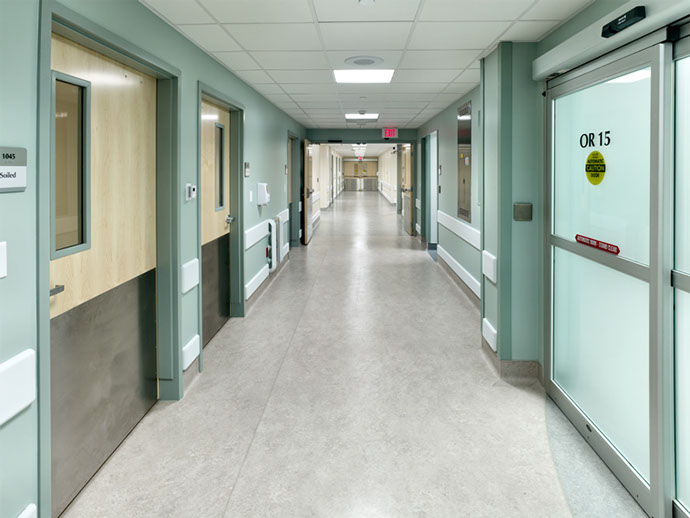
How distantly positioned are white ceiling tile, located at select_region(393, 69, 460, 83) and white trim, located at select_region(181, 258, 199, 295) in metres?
2.74

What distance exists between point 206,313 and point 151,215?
1.60 meters

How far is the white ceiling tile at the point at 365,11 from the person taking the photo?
2.96 metres

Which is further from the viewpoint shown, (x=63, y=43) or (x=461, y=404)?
(x=461, y=404)

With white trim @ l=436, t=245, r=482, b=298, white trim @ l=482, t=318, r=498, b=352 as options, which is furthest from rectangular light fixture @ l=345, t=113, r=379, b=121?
white trim @ l=482, t=318, r=498, b=352

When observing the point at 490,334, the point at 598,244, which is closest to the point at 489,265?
the point at 490,334

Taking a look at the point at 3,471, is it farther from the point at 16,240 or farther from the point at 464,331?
the point at 464,331

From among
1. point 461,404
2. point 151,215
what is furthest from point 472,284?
point 151,215

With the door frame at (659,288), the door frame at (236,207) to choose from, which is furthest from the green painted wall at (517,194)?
the door frame at (236,207)

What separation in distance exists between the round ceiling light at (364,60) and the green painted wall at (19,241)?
2.90m

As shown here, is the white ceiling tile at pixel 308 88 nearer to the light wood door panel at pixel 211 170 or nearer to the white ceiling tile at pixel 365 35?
the light wood door panel at pixel 211 170

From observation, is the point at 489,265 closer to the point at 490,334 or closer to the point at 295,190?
the point at 490,334

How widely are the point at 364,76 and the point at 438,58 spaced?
1046mm

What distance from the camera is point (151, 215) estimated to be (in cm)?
333

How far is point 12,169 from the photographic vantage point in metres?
1.77
